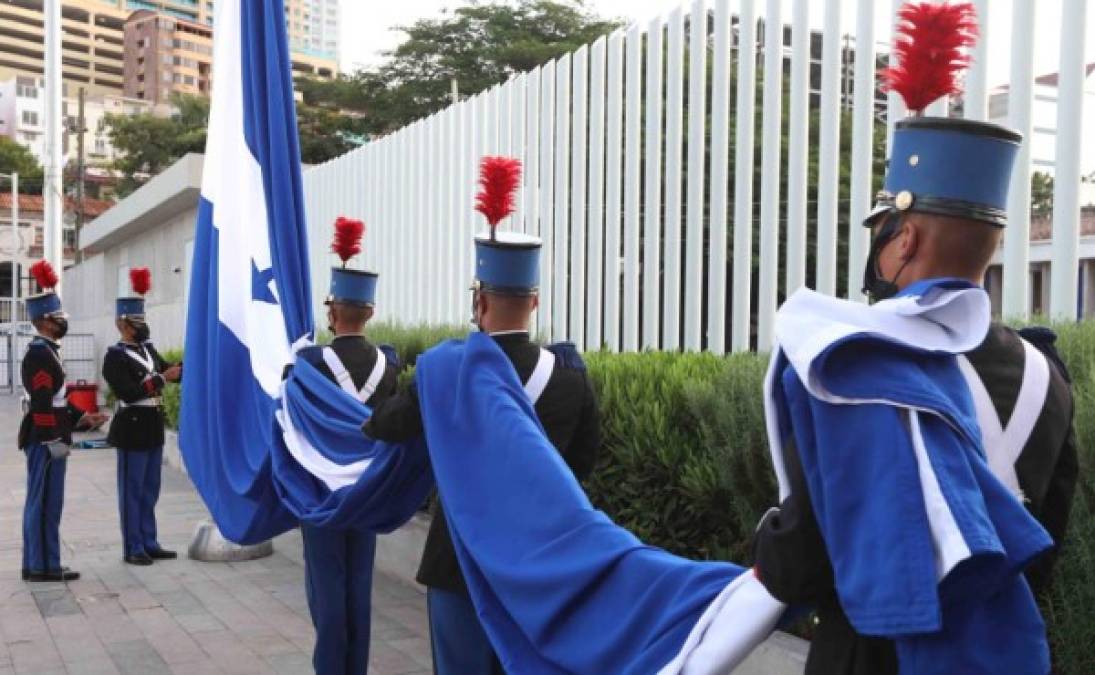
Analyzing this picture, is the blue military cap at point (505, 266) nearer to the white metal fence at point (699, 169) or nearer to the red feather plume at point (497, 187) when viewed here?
the red feather plume at point (497, 187)

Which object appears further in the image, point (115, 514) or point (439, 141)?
point (115, 514)

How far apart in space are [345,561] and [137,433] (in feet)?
13.4

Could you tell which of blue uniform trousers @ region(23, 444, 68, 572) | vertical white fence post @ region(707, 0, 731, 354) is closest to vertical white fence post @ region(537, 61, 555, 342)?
vertical white fence post @ region(707, 0, 731, 354)

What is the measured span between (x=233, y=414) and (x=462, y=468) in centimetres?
237

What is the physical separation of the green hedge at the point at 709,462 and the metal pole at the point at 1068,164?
2.26ft

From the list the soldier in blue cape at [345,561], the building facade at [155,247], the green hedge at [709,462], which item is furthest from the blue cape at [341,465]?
the building facade at [155,247]

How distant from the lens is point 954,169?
1.84 m

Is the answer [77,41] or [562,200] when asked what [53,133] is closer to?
[562,200]

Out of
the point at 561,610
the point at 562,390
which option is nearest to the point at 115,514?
the point at 562,390

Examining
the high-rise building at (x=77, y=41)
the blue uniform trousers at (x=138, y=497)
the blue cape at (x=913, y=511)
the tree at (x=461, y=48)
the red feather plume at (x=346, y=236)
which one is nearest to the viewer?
the blue cape at (x=913, y=511)

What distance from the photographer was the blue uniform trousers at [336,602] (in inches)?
177

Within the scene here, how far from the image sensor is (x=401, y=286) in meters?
9.99

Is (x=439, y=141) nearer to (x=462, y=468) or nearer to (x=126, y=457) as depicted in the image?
(x=126, y=457)

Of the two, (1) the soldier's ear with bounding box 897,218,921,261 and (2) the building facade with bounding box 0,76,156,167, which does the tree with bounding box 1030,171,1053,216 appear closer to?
(1) the soldier's ear with bounding box 897,218,921,261
